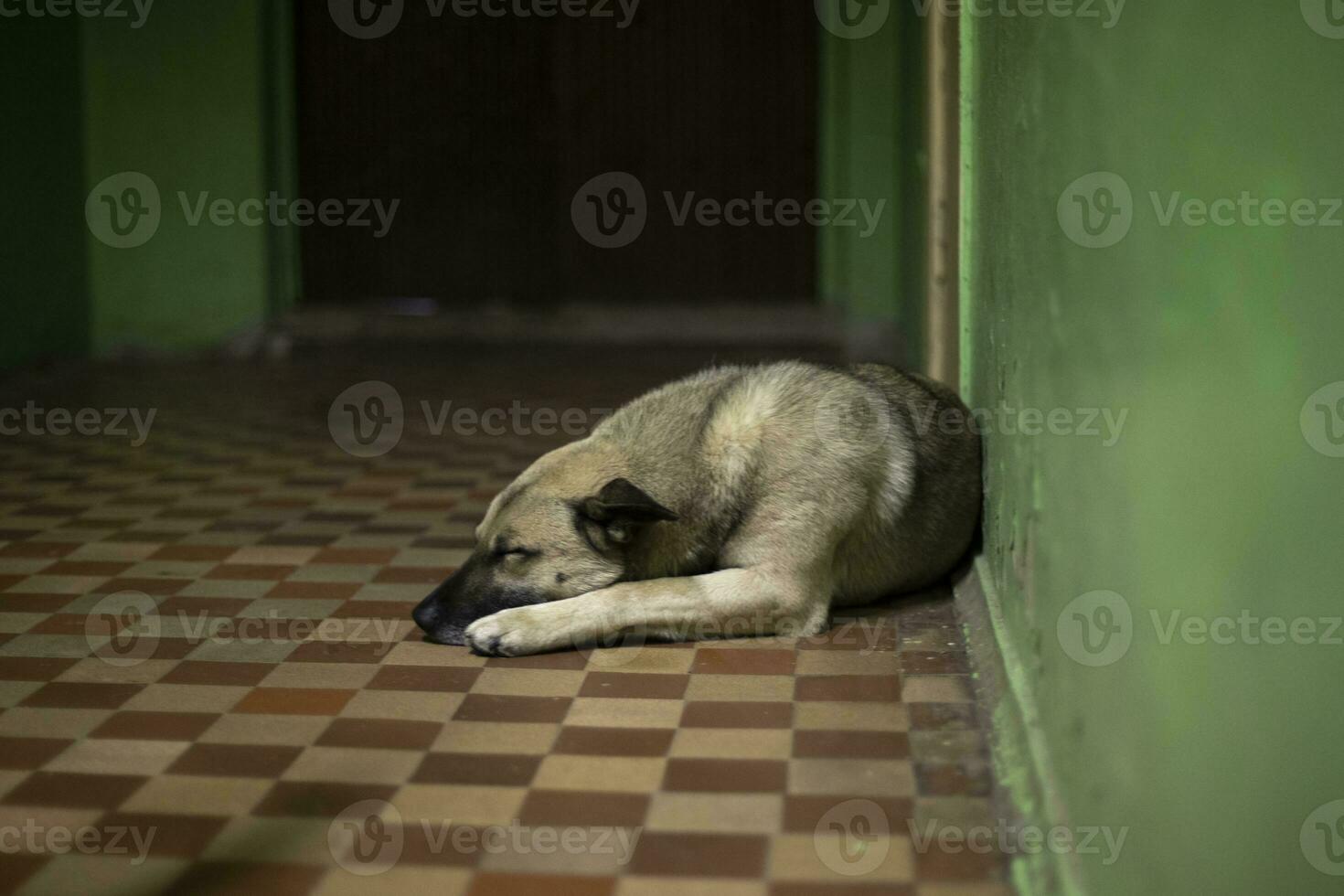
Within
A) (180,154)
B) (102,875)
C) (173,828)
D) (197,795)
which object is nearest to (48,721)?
(197,795)

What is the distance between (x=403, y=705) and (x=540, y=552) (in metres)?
0.49

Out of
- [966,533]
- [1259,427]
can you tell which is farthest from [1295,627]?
[966,533]

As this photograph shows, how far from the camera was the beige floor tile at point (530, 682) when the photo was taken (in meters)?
3.03

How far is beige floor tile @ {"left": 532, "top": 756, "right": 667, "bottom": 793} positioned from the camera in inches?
100.0

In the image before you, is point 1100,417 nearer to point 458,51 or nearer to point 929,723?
point 929,723

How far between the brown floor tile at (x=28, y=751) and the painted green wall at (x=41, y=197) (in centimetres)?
583

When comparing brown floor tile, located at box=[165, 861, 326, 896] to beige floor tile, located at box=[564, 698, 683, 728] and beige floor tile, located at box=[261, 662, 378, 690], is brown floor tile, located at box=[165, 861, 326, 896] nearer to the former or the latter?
beige floor tile, located at box=[564, 698, 683, 728]

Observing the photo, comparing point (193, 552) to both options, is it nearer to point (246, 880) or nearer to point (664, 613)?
point (664, 613)

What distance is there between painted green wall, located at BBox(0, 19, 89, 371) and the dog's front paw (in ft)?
19.0

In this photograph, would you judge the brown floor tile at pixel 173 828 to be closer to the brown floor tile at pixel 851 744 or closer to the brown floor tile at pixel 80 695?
the brown floor tile at pixel 80 695

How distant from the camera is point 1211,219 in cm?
176

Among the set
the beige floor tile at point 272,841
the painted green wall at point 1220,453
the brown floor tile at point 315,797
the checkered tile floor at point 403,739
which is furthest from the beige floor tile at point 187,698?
the painted green wall at point 1220,453

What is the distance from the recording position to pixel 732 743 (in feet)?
8.95

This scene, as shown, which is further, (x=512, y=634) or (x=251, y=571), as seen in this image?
(x=251, y=571)
